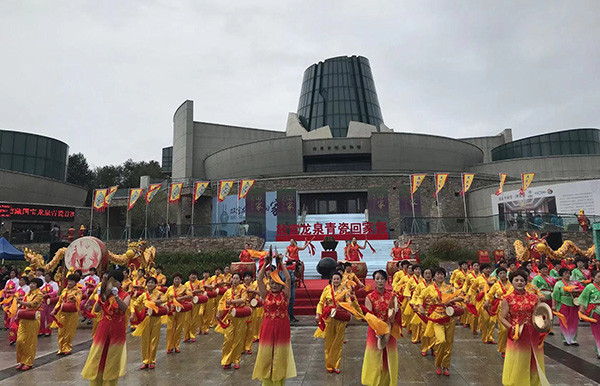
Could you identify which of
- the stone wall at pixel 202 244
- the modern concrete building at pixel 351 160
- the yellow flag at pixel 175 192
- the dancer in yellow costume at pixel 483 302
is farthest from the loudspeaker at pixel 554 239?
the yellow flag at pixel 175 192

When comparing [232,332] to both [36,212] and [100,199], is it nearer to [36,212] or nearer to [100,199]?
[100,199]

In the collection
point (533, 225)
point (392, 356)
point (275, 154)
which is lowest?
point (392, 356)

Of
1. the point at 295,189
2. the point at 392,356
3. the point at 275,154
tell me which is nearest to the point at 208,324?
the point at 392,356

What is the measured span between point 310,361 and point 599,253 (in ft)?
43.5

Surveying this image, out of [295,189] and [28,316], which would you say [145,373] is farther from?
[295,189]

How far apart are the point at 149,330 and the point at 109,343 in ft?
5.69

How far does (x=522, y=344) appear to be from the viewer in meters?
4.62

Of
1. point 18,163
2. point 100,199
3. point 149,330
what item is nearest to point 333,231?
point 100,199

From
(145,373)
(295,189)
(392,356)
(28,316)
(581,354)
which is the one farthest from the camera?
(295,189)

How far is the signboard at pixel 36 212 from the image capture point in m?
27.8

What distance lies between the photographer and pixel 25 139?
38.6 m

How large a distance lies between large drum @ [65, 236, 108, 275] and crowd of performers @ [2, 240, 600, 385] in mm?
529

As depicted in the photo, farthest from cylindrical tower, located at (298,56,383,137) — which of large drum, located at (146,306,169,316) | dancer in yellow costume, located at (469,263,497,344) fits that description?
large drum, located at (146,306,169,316)

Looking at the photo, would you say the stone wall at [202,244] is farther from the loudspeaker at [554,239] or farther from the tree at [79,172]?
the tree at [79,172]
